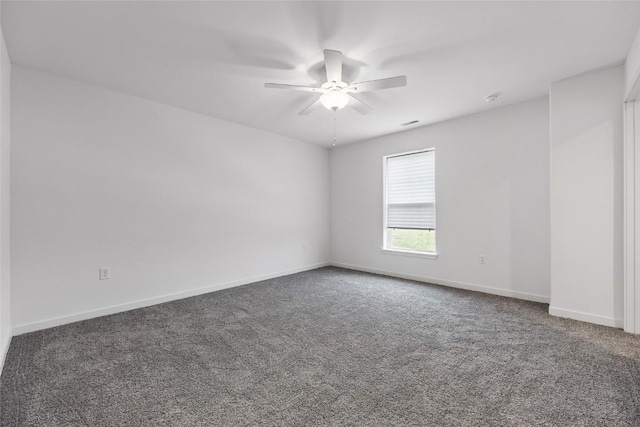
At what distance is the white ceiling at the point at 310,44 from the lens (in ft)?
6.37

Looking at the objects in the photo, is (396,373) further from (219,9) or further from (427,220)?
(427,220)

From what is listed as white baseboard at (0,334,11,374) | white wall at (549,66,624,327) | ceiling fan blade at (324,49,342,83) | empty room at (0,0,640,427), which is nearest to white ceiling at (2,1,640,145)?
empty room at (0,0,640,427)

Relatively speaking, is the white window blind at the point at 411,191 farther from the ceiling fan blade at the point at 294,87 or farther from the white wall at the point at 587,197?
the ceiling fan blade at the point at 294,87

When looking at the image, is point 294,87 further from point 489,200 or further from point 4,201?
point 489,200

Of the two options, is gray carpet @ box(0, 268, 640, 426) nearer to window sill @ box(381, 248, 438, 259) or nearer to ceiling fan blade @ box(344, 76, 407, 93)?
window sill @ box(381, 248, 438, 259)

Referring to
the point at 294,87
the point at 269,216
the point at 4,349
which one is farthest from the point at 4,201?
the point at 269,216

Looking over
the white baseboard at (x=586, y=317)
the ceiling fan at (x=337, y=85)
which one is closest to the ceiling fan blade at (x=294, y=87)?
the ceiling fan at (x=337, y=85)

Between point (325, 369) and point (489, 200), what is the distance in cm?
314

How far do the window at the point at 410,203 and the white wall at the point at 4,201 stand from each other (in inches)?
179

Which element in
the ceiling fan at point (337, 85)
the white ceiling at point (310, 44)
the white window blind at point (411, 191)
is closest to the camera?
the white ceiling at point (310, 44)

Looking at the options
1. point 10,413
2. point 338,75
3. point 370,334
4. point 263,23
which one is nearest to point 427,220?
point 370,334

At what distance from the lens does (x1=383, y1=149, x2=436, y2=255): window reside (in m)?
4.51

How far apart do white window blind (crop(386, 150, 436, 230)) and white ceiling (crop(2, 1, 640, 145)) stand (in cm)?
137

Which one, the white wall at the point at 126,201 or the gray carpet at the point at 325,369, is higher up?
the white wall at the point at 126,201
